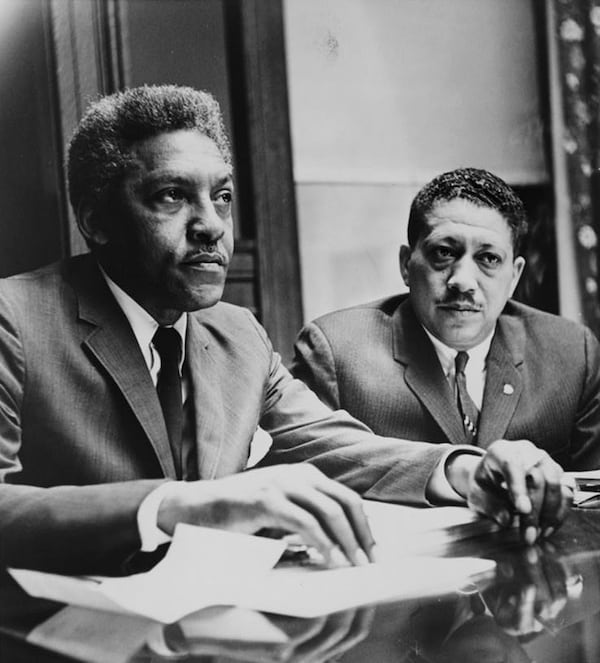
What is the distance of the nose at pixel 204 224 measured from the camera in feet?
2.85

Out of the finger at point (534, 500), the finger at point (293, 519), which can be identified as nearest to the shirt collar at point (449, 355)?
the finger at point (534, 500)

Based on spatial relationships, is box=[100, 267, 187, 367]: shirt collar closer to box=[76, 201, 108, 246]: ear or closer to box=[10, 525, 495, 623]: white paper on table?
box=[76, 201, 108, 246]: ear

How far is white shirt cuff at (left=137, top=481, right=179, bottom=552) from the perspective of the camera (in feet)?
2.16

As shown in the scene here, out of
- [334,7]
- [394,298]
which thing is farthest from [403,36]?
[394,298]

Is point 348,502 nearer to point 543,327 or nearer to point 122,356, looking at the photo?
point 122,356

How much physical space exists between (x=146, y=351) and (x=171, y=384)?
0.05 m

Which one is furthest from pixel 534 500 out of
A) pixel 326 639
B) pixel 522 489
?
pixel 326 639

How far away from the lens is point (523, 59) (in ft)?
4.21

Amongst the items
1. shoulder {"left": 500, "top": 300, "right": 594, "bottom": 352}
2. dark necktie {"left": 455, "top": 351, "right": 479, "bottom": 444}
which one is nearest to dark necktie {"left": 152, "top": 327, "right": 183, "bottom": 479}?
dark necktie {"left": 455, "top": 351, "right": 479, "bottom": 444}

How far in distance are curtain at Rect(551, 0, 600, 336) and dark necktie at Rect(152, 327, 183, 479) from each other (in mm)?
795

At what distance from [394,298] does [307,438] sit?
0.28 m

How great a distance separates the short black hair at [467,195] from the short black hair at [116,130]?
1.20 ft

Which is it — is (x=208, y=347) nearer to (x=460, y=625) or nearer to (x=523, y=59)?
(x=460, y=625)

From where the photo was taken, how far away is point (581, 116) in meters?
1.39
